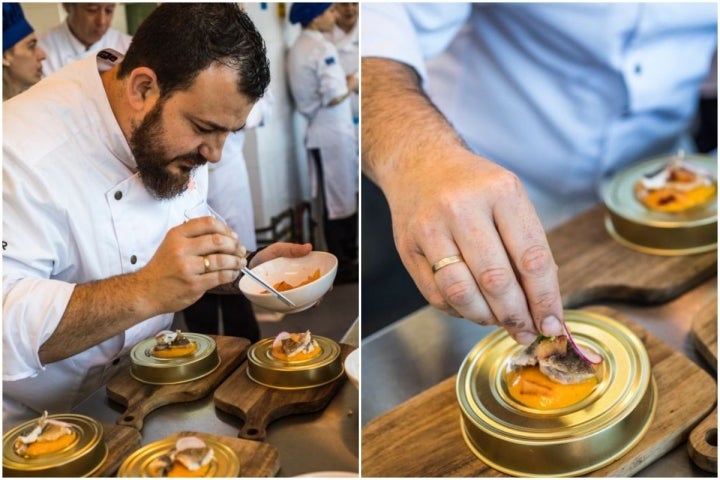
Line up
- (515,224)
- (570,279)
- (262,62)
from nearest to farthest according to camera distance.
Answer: (515,224)
(262,62)
(570,279)

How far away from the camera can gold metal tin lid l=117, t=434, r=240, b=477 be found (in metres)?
0.83

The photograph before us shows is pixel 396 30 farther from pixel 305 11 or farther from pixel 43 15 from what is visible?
pixel 43 15

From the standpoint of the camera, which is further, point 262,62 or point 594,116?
point 594,116

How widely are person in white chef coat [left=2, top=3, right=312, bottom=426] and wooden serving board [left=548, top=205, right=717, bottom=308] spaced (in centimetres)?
55

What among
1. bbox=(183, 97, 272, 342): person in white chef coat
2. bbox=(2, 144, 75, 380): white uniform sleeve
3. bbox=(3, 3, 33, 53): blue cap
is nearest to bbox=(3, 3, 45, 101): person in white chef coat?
bbox=(3, 3, 33, 53): blue cap

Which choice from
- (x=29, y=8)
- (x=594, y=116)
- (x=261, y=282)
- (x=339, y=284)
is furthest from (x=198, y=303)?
(x=594, y=116)

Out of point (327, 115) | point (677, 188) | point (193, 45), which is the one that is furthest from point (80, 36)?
point (677, 188)

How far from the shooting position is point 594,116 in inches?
55.4

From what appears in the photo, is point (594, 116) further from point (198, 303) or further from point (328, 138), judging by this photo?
point (198, 303)

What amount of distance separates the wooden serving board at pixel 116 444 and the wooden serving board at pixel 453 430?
0.87ft

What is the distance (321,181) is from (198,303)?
0.24 metres

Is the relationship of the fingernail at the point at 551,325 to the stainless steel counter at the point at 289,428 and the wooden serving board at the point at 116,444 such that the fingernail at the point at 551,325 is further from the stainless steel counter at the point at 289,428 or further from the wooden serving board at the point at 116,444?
the wooden serving board at the point at 116,444

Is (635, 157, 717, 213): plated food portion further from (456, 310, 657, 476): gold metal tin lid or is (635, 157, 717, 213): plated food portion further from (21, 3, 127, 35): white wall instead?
(21, 3, 127, 35): white wall

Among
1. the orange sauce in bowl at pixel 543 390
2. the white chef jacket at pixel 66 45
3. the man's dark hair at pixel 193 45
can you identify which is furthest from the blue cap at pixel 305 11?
the orange sauce in bowl at pixel 543 390
